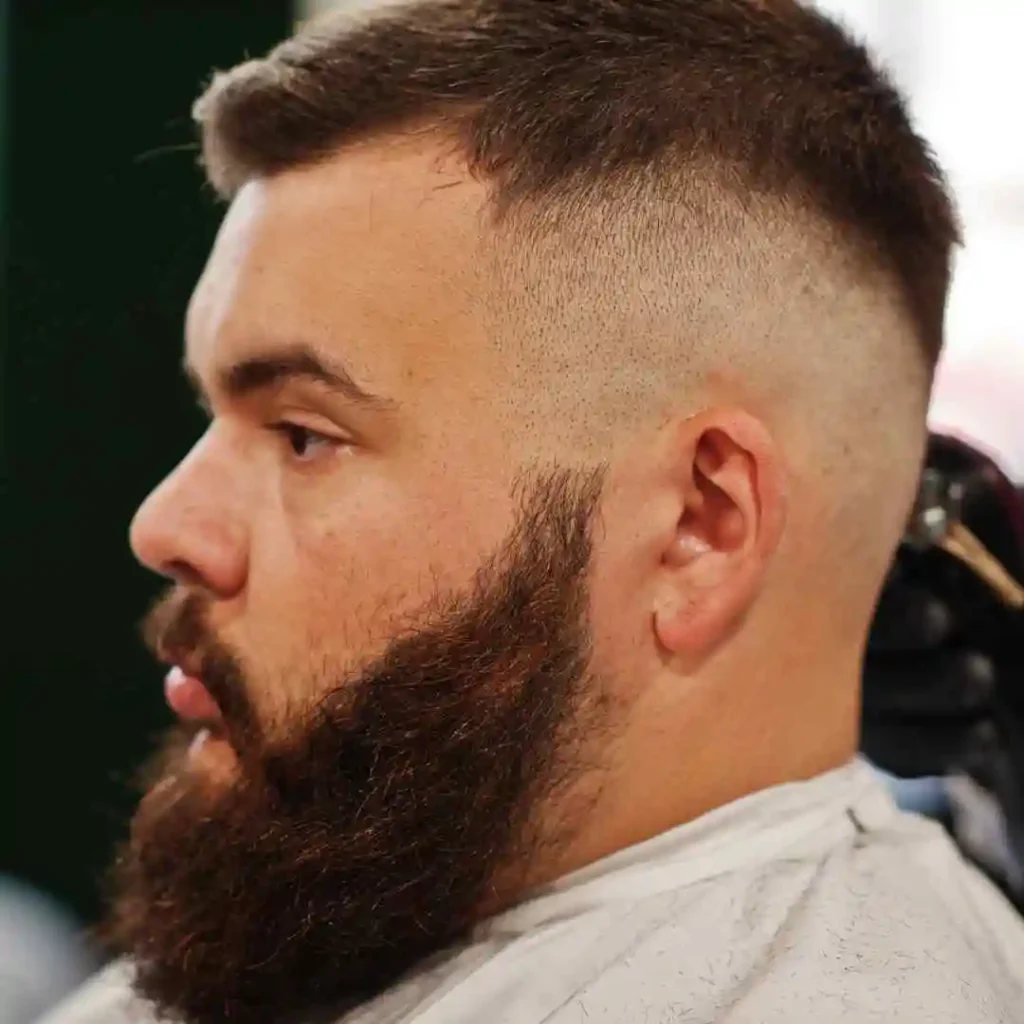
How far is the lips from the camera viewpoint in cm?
85

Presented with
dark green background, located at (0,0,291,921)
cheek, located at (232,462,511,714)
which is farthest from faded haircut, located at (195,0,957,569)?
dark green background, located at (0,0,291,921)

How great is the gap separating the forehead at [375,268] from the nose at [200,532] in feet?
0.28

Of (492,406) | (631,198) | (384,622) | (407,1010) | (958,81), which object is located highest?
(958,81)

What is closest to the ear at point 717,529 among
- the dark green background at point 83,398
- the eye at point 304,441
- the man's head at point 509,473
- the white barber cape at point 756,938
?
the man's head at point 509,473

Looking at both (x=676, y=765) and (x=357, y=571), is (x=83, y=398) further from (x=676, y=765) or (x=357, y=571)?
(x=676, y=765)

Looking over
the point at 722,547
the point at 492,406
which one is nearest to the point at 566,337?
the point at 492,406

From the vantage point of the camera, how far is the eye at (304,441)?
31.7 inches

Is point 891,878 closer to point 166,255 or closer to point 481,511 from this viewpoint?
point 481,511

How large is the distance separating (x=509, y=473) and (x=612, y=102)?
24 centimetres

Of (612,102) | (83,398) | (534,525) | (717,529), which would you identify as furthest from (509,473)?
(83,398)

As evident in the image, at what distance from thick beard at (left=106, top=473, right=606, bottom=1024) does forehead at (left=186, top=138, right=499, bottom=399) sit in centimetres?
12

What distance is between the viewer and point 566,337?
78cm

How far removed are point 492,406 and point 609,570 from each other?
125 mm

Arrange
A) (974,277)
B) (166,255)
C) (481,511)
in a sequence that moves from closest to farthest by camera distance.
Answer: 1. (481,511)
2. (166,255)
3. (974,277)
